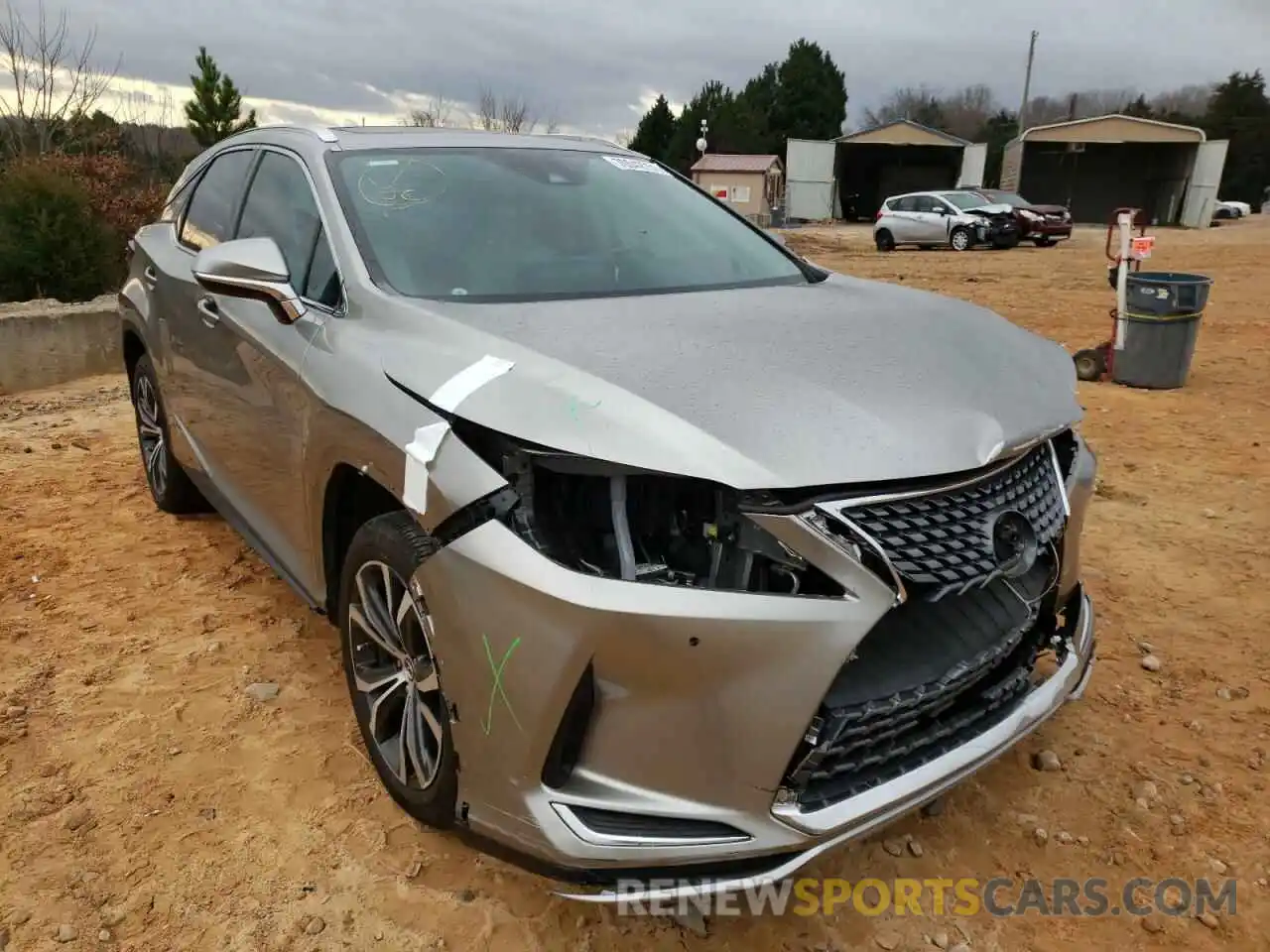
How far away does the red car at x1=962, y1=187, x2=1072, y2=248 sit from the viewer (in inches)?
950

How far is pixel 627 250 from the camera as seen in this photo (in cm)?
304

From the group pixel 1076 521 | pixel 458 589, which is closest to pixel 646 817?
pixel 458 589

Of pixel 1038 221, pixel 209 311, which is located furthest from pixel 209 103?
pixel 209 311

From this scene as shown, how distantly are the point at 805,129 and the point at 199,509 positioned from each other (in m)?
61.8

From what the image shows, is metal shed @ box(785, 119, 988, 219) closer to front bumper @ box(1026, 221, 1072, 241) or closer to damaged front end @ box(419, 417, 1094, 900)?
front bumper @ box(1026, 221, 1072, 241)

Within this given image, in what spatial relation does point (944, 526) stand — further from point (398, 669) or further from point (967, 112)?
point (967, 112)

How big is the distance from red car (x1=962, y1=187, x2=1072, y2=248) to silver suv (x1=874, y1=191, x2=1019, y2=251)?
488mm

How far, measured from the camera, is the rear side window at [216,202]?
11.9ft

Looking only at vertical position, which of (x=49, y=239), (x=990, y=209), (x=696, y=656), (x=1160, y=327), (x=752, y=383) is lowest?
(x=990, y=209)

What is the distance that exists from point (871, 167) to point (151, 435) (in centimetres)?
4534

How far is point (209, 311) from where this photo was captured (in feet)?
10.9

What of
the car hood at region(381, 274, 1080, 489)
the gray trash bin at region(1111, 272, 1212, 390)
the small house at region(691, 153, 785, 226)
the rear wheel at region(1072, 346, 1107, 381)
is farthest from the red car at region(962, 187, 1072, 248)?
the car hood at region(381, 274, 1080, 489)

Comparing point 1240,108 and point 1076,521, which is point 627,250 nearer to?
point 1076,521

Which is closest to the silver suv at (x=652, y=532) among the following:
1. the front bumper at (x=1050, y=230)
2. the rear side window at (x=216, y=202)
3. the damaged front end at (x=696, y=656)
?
the damaged front end at (x=696, y=656)
